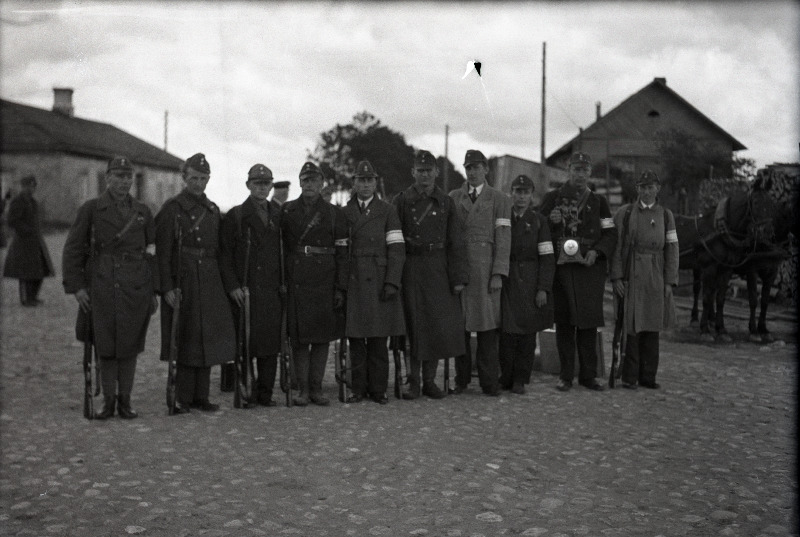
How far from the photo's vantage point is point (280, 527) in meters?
4.41

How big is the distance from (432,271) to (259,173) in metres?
1.89

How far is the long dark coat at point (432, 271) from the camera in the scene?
7848 millimetres

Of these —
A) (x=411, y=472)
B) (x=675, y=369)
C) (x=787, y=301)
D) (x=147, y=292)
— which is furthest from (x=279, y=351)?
(x=787, y=301)

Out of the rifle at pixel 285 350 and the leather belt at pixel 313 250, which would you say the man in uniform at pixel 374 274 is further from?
the rifle at pixel 285 350

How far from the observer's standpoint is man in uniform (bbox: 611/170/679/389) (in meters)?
8.44

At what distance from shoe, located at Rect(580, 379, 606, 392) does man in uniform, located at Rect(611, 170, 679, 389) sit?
→ 30 cm

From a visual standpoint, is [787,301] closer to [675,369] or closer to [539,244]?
[675,369]

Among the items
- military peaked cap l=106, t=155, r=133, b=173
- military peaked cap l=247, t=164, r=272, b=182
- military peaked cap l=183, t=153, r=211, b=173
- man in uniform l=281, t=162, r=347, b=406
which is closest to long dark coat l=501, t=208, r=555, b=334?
man in uniform l=281, t=162, r=347, b=406

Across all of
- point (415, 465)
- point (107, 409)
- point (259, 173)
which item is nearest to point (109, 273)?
point (107, 409)

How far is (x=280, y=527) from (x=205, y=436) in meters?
2.10

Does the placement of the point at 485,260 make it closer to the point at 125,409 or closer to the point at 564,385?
the point at 564,385

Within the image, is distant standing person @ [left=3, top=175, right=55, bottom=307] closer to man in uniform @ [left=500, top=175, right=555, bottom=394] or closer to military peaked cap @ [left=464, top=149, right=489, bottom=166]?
military peaked cap @ [left=464, top=149, right=489, bottom=166]

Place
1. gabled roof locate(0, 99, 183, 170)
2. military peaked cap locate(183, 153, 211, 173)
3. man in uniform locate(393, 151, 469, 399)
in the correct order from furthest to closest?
gabled roof locate(0, 99, 183, 170) < man in uniform locate(393, 151, 469, 399) < military peaked cap locate(183, 153, 211, 173)

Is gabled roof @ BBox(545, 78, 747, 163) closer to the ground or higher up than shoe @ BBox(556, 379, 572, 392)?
higher up
